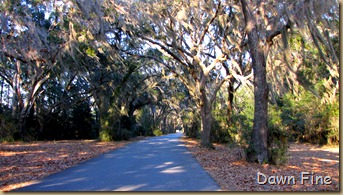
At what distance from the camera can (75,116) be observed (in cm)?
3428

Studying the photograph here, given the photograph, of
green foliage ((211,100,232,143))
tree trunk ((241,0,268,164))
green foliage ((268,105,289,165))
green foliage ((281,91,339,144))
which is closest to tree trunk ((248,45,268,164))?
tree trunk ((241,0,268,164))

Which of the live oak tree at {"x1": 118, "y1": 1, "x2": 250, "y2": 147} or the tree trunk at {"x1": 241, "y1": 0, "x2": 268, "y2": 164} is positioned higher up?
the live oak tree at {"x1": 118, "y1": 1, "x2": 250, "y2": 147}

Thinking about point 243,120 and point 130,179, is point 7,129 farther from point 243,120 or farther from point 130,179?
point 130,179

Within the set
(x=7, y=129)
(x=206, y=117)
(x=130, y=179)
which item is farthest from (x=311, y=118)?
(x=7, y=129)

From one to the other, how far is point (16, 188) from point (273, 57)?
13.0 m

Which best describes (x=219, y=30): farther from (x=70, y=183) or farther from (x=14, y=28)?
(x=70, y=183)

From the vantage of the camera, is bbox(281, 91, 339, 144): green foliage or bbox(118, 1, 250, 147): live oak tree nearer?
bbox(118, 1, 250, 147): live oak tree

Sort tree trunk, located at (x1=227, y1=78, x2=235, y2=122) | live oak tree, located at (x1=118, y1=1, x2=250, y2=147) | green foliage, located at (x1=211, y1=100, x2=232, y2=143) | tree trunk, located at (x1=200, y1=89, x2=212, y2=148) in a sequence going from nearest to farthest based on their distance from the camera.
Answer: live oak tree, located at (x1=118, y1=1, x2=250, y2=147)
tree trunk, located at (x1=200, y1=89, x2=212, y2=148)
tree trunk, located at (x1=227, y1=78, x2=235, y2=122)
green foliage, located at (x1=211, y1=100, x2=232, y2=143)

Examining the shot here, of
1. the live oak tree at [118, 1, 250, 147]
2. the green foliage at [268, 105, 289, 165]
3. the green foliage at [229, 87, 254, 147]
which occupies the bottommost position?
the green foliage at [268, 105, 289, 165]

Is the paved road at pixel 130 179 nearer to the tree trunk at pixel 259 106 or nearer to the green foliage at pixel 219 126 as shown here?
the tree trunk at pixel 259 106

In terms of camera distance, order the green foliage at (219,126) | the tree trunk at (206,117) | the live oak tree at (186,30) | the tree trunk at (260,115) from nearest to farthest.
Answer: the tree trunk at (260,115), the live oak tree at (186,30), the tree trunk at (206,117), the green foliage at (219,126)

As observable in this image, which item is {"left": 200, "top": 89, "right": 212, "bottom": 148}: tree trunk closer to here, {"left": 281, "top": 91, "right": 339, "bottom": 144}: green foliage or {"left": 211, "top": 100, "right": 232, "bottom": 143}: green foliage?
{"left": 211, "top": 100, "right": 232, "bottom": 143}: green foliage

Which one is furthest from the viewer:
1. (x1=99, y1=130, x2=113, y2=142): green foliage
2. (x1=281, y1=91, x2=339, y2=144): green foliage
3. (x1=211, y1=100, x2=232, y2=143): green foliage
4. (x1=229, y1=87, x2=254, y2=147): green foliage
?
(x1=99, y1=130, x2=113, y2=142): green foliage

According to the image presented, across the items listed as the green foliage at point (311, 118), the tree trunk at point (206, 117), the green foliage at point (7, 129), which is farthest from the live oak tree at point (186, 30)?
the green foliage at point (7, 129)
